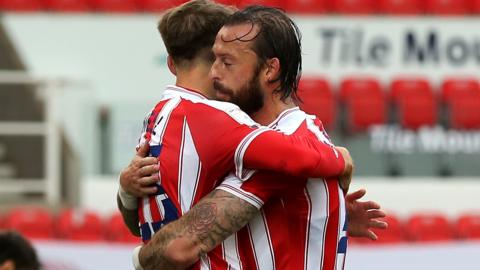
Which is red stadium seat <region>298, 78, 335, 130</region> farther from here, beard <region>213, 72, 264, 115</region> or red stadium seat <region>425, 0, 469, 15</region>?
beard <region>213, 72, 264, 115</region>

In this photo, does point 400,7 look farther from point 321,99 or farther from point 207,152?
point 207,152

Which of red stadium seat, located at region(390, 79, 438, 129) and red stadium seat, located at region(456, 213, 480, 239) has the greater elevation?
red stadium seat, located at region(390, 79, 438, 129)

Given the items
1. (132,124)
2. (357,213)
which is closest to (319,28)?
(132,124)

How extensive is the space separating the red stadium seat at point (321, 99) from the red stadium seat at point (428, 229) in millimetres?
1655

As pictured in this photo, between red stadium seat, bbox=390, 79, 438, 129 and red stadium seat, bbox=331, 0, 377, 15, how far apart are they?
1.18 meters

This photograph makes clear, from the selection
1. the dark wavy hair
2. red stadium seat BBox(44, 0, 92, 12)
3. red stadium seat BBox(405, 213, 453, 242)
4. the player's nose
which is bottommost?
red stadium seat BBox(405, 213, 453, 242)

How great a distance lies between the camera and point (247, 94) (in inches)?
132

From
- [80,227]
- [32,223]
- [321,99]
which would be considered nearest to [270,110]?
[80,227]

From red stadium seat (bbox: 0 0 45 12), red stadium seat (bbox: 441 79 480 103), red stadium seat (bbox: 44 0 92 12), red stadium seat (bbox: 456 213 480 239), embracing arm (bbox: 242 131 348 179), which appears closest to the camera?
embracing arm (bbox: 242 131 348 179)

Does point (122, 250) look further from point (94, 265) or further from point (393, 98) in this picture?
point (393, 98)

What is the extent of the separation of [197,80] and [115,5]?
922cm

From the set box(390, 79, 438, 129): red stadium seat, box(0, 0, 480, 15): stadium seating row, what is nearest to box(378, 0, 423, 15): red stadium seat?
box(0, 0, 480, 15): stadium seating row

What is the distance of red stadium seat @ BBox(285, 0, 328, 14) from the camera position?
12594 millimetres

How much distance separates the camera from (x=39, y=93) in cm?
1202
